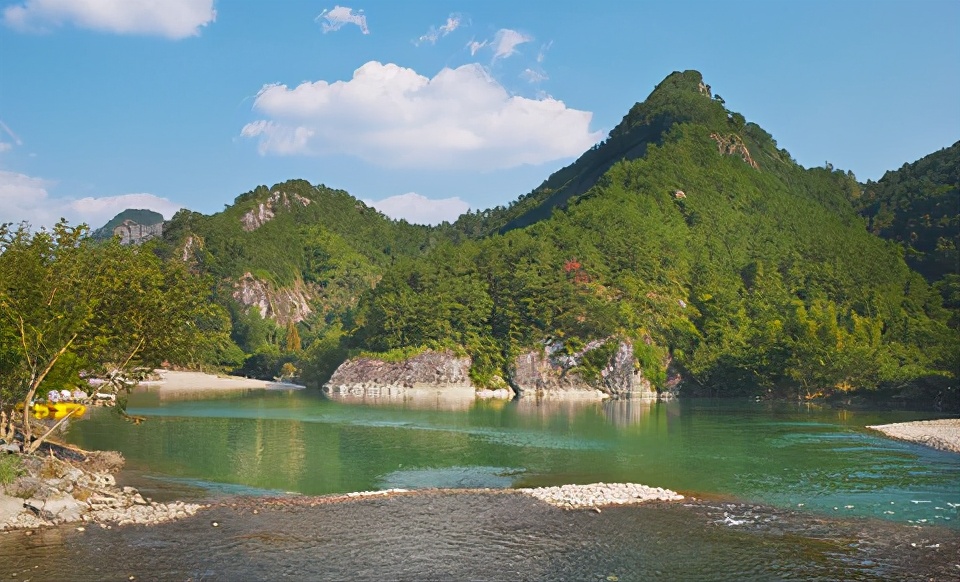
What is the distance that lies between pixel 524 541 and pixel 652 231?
481 feet

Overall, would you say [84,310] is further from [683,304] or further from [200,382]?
[683,304]

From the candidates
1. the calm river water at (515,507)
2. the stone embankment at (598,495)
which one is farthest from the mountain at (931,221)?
the stone embankment at (598,495)

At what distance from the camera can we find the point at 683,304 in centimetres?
14200

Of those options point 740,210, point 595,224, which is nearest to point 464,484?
point 595,224

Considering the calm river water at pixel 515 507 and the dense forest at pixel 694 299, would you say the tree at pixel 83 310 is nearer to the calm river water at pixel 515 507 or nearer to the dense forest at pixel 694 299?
the calm river water at pixel 515 507

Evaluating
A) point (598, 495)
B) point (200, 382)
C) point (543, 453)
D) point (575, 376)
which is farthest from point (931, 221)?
point (598, 495)

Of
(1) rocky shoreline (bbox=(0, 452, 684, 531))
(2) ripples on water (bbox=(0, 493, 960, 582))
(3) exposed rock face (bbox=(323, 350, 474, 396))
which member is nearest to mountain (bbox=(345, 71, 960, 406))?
(3) exposed rock face (bbox=(323, 350, 474, 396))

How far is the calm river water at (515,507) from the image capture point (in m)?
22.9

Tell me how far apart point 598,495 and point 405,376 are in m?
90.4

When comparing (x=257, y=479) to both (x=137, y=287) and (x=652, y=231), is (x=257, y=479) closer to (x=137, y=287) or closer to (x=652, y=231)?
(x=137, y=287)

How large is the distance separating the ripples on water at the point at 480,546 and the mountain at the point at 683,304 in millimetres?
79402

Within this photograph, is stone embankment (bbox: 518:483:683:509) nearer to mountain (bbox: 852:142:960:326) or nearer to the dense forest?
the dense forest

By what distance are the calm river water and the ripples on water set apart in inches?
4.0

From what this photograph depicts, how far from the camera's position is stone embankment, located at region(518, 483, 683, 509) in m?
31.5
